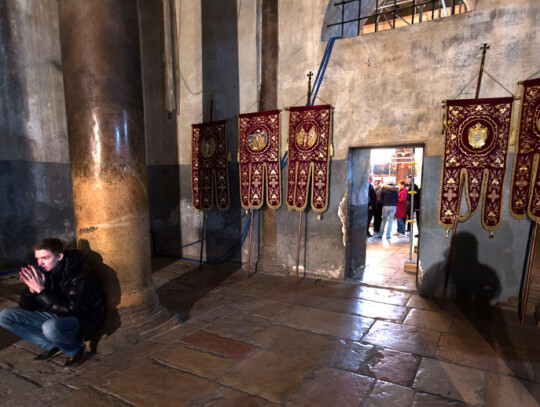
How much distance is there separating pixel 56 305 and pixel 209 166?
3902 mm

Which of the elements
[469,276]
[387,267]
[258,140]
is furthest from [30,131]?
[469,276]

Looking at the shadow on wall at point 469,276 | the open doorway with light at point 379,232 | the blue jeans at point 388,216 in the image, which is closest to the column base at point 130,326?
the open doorway with light at point 379,232

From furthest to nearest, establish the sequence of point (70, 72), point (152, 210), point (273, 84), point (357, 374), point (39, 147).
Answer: point (152, 210)
point (39, 147)
point (273, 84)
point (70, 72)
point (357, 374)

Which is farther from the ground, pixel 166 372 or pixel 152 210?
pixel 152 210

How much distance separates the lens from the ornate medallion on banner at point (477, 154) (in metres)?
4.17

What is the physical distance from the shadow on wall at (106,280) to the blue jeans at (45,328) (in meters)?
0.37

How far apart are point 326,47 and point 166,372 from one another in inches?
197

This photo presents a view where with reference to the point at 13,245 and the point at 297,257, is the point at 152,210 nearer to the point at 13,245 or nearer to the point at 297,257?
the point at 13,245

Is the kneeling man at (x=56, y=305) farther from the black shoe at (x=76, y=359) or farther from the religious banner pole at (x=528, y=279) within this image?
the religious banner pole at (x=528, y=279)

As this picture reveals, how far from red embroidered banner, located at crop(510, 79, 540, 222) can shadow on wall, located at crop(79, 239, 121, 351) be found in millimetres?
4878

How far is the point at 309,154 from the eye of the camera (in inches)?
210

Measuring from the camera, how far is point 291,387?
105 inches

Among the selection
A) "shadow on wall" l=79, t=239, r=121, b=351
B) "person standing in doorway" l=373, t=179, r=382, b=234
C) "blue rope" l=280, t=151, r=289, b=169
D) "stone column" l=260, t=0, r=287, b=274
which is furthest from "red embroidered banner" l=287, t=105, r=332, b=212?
"person standing in doorway" l=373, t=179, r=382, b=234

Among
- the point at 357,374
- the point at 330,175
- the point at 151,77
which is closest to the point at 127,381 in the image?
the point at 357,374
